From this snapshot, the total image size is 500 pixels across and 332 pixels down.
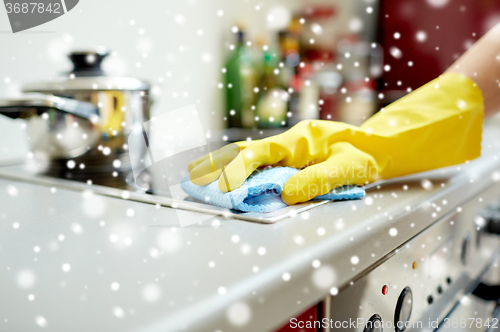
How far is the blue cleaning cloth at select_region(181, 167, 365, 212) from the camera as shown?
395mm

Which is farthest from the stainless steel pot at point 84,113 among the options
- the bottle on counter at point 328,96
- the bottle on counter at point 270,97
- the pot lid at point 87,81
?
the bottle on counter at point 328,96

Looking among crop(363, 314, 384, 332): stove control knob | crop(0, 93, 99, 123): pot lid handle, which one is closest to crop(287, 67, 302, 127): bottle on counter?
crop(0, 93, 99, 123): pot lid handle

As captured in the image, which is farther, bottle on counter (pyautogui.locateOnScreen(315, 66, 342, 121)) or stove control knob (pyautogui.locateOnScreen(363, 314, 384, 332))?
bottle on counter (pyautogui.locateOnScreen(315, 66, 342, 121))

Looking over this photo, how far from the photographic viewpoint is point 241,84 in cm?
121

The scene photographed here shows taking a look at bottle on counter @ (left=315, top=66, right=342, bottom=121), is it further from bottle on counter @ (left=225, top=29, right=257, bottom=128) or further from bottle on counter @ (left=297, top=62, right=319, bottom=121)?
bottle on counter @ (left=225, top=29, right=257, bottom=128)

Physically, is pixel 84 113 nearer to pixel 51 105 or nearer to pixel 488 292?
pixel 51 105

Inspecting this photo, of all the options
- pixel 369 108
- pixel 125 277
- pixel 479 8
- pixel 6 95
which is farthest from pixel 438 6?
pixel 125 277

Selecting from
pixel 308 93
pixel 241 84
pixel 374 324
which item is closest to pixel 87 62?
pixel 374 324

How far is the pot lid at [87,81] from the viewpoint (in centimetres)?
55

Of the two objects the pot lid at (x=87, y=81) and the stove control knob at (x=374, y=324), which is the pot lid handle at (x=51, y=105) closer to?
the pot lid at (x=87, y=81)

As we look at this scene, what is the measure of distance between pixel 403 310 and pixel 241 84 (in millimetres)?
917

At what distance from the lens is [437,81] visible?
59 centimetres

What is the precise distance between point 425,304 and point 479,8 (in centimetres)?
159

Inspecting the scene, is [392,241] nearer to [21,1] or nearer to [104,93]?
[104,93]
